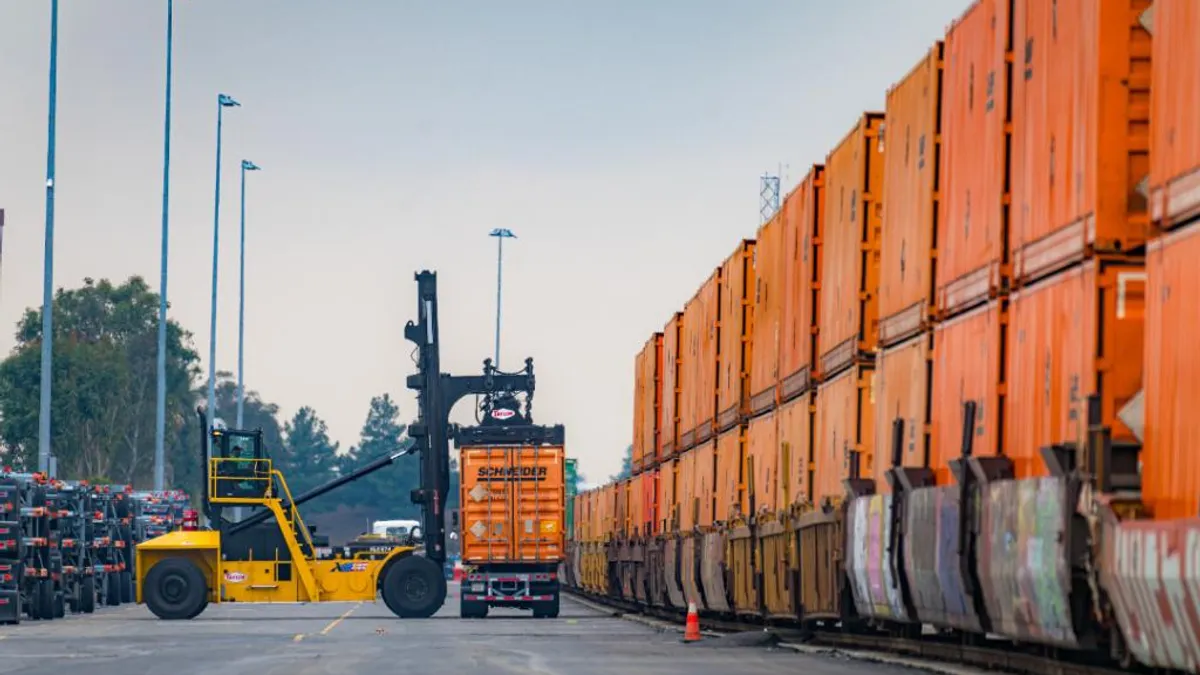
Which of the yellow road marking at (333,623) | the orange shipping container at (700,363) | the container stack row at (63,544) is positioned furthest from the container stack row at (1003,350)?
the container stack row at (63,544)

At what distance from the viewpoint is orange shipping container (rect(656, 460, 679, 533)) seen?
3872 cm

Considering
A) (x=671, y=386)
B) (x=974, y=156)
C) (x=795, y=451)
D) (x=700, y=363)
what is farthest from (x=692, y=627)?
(x=974, y=156)

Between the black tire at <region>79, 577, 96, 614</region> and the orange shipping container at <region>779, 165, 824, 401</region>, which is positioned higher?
the orange shipping container at <region>779, 165, 824, 401</region>

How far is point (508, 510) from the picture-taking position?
44875mm

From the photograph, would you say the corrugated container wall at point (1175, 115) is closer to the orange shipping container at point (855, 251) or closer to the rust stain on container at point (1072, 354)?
the rust stain on container at point (1072, 354)

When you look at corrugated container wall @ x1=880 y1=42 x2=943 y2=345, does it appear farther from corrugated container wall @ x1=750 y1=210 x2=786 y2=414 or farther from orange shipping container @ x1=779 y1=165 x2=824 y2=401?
corrugated container wall @ x1=750 y1=210 x2=786 y2=414

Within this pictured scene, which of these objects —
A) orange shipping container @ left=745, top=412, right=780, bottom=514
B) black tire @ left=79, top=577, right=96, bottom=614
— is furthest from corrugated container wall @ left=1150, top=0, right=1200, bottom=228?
black tire @ left=79, top=577, right=96, bottom=614

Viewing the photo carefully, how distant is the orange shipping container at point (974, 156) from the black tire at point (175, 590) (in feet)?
89.9

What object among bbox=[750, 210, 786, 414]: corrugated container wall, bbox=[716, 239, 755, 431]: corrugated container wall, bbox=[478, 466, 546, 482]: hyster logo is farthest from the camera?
bbox=[478, 466, 546, 482]: hyster logo

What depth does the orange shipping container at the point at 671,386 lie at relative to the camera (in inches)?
1551

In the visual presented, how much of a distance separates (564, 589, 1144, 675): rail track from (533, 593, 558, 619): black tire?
430 inches

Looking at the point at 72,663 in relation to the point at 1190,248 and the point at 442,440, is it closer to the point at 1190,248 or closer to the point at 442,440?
the point at 1190,248

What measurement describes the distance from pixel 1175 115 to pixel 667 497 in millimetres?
26046

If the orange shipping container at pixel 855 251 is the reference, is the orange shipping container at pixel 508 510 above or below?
below
